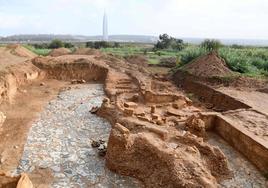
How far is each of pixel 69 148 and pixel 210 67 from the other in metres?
10.1

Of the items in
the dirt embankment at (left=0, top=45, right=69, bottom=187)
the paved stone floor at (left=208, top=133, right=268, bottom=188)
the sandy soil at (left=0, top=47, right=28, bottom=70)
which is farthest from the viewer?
the sandy soil at (left=0, top=47, right=28, bottom=70)

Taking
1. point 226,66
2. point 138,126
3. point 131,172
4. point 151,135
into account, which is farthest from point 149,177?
point 226,66

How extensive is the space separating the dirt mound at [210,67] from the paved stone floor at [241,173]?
782 cm

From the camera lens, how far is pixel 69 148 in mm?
7797

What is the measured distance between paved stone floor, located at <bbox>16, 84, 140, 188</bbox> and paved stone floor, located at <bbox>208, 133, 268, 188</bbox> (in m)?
1.97

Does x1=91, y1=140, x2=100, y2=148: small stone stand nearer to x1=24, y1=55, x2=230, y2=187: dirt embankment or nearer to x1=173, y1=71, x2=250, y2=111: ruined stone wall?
x1=24, y1=55, x2=230, y2=187: dirt embankment

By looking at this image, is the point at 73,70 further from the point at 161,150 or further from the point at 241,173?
the point at 241,173

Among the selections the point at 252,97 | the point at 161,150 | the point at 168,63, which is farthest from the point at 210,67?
the point at 161,150

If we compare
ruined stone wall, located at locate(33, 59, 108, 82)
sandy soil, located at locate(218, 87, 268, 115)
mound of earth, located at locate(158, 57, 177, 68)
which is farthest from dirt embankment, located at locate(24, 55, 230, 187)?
mound of earth, located at locate(158, 57, 177, 68)

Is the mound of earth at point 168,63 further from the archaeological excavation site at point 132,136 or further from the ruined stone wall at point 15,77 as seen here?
the ruined stone wall at point 15,77

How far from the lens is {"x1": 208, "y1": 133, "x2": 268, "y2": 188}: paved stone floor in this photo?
6344mm

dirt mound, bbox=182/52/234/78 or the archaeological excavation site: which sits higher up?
dirt mound, bbox=182/52/234/78

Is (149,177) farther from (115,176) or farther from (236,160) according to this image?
(236,160)

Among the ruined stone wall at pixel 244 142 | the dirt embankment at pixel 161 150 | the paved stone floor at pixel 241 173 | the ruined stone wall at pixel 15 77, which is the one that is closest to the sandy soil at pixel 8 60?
the ruined stone wall at pixel 15 77
